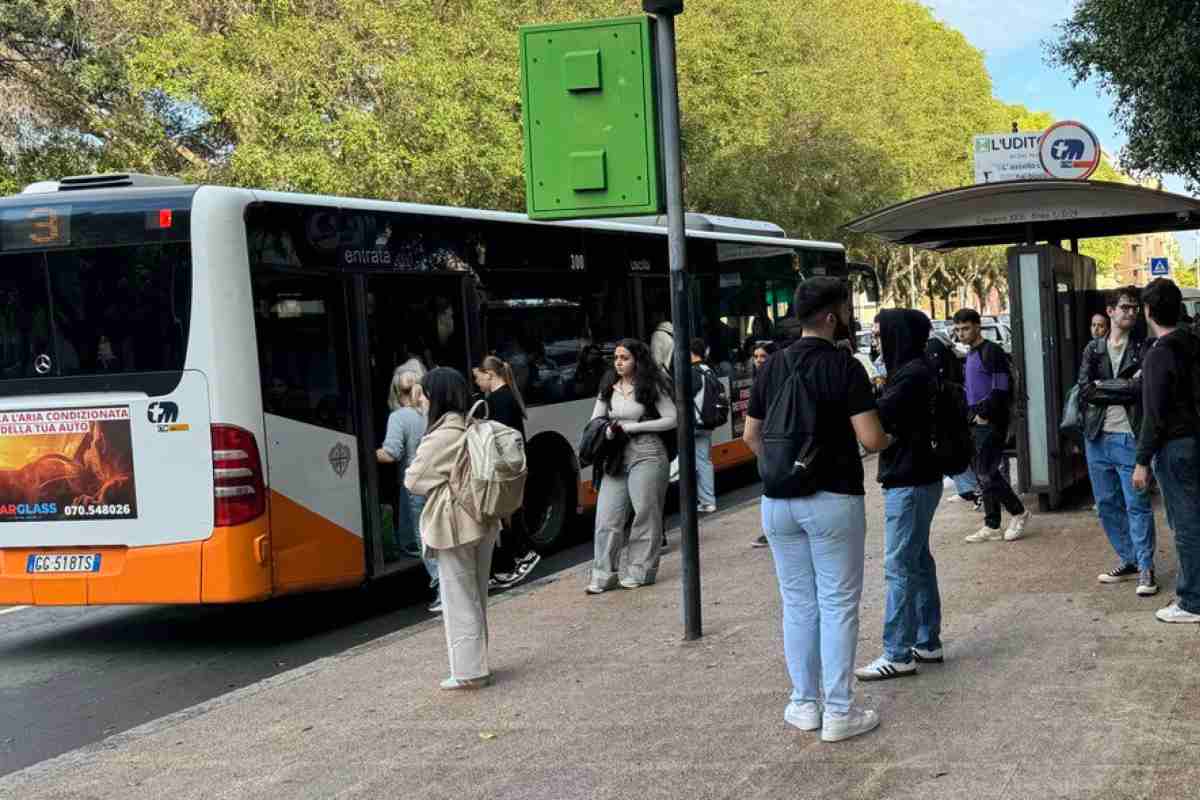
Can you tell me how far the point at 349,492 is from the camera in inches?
388

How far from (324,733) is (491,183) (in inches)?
704

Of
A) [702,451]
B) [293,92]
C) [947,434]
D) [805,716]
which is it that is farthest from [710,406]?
[293,92]

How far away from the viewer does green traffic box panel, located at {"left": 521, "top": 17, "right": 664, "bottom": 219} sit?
8000mm

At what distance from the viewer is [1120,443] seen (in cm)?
847

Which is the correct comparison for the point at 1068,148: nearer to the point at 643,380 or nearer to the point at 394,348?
the point at 643,380

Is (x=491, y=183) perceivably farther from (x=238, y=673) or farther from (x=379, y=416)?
(x=238, y=673)

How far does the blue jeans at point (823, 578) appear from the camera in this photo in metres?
5.78

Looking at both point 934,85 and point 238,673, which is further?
point 934,85

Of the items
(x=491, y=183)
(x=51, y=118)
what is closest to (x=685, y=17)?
(x=491, y=183)

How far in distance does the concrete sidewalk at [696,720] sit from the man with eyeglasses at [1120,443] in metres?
0.22

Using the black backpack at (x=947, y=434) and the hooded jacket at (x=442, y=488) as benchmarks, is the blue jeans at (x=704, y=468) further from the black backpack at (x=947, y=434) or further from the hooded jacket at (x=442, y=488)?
the black backpack at (x=947, y=434)

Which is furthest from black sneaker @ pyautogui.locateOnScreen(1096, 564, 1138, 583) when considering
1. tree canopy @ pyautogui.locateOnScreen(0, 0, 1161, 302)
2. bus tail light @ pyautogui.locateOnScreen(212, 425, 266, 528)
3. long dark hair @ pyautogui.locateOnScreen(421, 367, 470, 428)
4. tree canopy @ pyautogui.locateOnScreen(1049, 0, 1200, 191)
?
tree canopy @ pyautogui.locateOnScreen(0, 0, 1161, 302)

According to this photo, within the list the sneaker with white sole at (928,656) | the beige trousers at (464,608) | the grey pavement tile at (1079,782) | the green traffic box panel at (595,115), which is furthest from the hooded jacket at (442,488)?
the grey pavement tile at (1079,782)

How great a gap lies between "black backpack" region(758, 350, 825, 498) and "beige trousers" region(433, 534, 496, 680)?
6.88 feet
